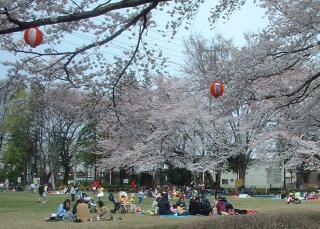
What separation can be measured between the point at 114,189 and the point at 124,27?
3833 cm

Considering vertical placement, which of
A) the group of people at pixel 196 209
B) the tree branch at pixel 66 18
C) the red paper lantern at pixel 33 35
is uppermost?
the tree branch at pixel 66 18

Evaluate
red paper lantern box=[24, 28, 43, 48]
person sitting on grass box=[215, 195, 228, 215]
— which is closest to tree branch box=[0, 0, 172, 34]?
red paper lantern box=[24, 28, 43, 48]

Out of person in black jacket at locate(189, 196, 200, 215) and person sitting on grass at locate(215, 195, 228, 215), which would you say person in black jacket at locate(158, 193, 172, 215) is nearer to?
person in black jacket at locate(189, 196, 200, 215)

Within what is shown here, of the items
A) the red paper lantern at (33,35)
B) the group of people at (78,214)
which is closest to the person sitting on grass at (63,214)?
the group of people at (78,214)

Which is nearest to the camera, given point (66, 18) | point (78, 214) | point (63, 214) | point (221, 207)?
point (66, 18)

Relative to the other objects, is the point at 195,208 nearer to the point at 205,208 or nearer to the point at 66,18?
the point at 205,208

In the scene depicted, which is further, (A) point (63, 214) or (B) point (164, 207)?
(B) point (164, 207)

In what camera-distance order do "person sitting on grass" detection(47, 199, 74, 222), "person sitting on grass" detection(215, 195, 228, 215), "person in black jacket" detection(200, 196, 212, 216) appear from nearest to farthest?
"person sitting on grass" detection(47, 199, 74, 222), "person in black jacket" detection(200, 196, 212, 216), "person sitting on grass" detection(215, 195, 228, 215)

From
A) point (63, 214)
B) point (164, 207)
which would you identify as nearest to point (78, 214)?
point (63, 214)

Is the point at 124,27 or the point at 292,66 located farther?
the point at 292,66

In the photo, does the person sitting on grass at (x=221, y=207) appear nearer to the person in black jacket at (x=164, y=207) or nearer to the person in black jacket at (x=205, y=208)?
the person in black jacket at (x=205, y=208)

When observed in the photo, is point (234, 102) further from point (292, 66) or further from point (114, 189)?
point (114, 189)

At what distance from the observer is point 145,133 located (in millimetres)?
33594

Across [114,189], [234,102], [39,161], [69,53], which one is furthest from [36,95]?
[39,161]
